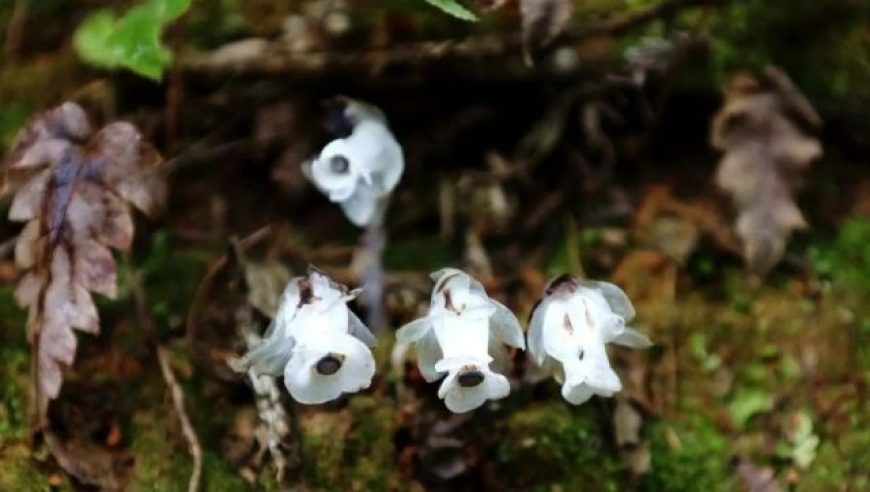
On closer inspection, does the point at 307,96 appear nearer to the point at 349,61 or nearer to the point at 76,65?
the point at 349,61

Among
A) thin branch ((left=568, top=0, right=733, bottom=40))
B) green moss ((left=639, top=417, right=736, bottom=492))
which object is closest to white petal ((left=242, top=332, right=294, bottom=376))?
green moss ((left=639, top=417, right=736, bottom=492))

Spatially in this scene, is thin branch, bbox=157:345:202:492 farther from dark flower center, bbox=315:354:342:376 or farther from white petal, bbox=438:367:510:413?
white petal, bbox=438:367:510:413

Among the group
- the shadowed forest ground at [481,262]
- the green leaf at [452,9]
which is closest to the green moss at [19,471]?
the shadowed forest ground at [481,262]

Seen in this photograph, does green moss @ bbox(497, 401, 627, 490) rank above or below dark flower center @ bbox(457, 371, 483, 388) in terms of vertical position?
below

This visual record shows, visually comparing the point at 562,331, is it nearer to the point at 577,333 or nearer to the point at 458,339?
the point at 577,333

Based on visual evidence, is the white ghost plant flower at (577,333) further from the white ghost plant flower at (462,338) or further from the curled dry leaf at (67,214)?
the curled dry leaf at (67,214)

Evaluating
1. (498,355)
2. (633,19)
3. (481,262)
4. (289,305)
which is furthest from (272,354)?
(633,19)
